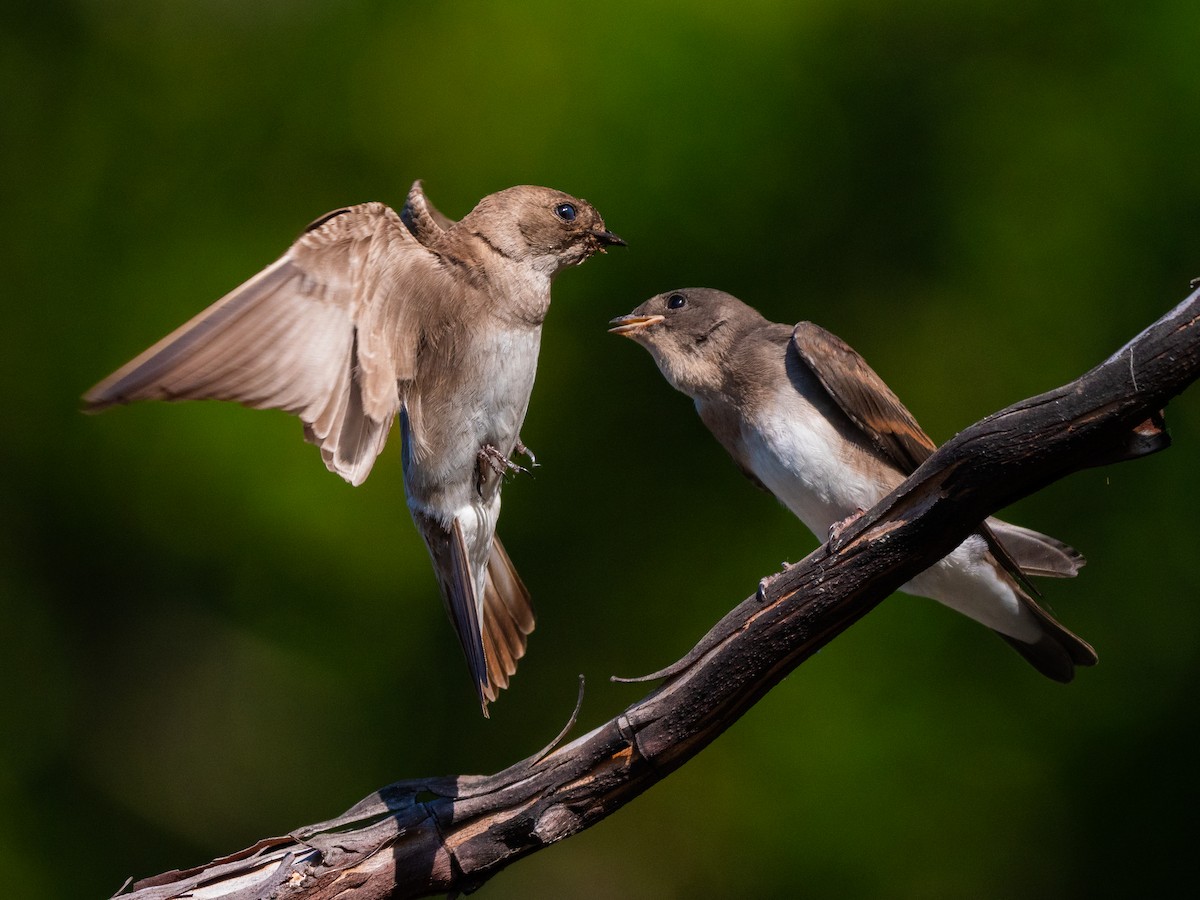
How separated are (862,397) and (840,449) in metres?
0.14

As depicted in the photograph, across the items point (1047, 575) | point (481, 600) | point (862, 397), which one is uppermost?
point (862, 397)

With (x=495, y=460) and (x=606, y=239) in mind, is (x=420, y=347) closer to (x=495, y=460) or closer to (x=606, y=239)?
(x=495, y=460)

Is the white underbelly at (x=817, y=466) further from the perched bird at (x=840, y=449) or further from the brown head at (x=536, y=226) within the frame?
the brown head at (x=536, y=226)

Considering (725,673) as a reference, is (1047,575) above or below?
below

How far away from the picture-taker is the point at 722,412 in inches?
141

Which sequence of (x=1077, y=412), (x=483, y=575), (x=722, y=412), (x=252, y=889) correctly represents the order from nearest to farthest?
1. (x=1077, y=412)
2. (x=252, y=889)
3. (x=483, y=575)
4. (x=722, y=412)

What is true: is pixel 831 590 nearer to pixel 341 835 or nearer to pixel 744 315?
pixel 341 835

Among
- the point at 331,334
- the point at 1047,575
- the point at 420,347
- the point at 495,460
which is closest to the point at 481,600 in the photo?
the point at 495,460

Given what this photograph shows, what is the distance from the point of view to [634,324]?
12.6 feet

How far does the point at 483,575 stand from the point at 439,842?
72 cm

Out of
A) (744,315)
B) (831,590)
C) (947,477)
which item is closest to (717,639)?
(831,590)

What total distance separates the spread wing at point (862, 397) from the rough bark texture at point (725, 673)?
94 cm

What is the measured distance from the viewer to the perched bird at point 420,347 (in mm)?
2705

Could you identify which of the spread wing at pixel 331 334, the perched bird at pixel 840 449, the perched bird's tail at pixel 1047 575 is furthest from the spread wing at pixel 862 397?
the spread wing at pixel 331 334
